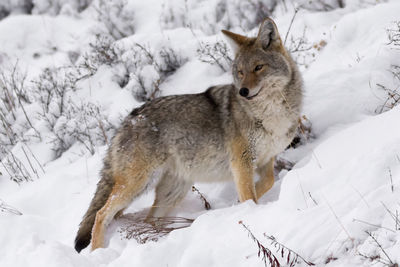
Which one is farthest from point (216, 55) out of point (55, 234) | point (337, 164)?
point (337, 164)

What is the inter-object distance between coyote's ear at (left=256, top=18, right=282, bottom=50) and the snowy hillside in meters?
1.14

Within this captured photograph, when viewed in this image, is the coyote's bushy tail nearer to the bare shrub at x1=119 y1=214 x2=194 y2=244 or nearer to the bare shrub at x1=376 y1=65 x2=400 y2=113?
the bare shrub at x1=119 y1=214 x2=194 y2=244

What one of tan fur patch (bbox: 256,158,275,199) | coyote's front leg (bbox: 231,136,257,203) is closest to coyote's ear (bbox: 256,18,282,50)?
coyote's front leg (bbox: 231,136,257,203)

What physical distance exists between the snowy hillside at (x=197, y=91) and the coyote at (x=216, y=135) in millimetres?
330

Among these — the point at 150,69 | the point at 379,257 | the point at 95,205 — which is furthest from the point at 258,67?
the point at 150,69

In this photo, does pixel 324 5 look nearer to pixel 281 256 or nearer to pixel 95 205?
pixel 95 205

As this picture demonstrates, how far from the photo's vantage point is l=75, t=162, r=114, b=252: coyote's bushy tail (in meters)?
4.58

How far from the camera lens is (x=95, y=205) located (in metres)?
4.80

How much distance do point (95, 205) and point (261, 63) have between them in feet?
8.10

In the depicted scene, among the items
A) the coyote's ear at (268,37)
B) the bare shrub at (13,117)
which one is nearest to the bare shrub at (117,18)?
the bare shrub at (13,117)

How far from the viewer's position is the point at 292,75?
15.3 ft

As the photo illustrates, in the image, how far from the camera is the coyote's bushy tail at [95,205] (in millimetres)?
4578

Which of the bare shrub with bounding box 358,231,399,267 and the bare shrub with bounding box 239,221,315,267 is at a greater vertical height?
the bare shrub with bounding box 358,231,399,267

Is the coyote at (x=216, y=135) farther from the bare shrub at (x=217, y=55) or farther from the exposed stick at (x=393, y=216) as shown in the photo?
the exposed stick at (x=393, y=216)
